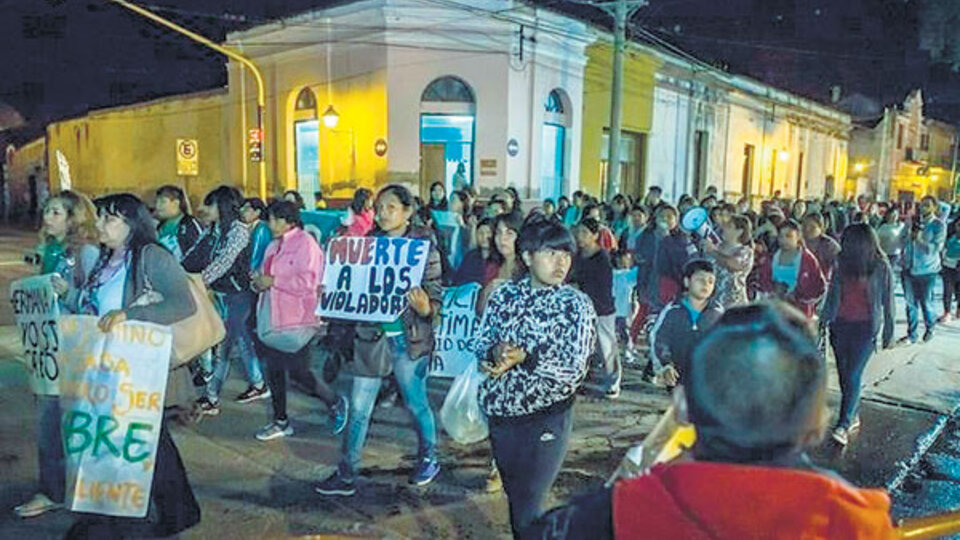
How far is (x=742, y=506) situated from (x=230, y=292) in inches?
244

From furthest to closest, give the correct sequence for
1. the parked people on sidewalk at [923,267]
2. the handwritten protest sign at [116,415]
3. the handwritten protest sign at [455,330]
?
the parked people on sidewalk at [923,267], the handwritten protest sign at [455,330], the handwritten protest sign at [116,415]

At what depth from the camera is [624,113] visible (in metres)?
25.1

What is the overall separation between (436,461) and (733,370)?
14.0 feet

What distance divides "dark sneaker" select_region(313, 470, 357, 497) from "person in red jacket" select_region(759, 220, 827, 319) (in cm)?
468

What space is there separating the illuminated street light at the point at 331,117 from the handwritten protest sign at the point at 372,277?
16184 mm

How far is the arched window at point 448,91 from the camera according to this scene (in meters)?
20.1

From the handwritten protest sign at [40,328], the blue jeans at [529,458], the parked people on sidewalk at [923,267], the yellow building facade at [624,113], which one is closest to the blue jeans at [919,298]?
the parked people on sidewalk at [923,267]

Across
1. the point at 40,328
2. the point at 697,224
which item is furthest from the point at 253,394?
the point at 697,224

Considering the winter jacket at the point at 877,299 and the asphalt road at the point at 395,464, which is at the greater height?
the winter jacket at the point at 877,299

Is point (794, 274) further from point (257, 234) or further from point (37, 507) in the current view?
point (37, 507)

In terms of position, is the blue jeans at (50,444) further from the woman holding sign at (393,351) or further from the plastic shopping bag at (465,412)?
the plastic shopping bag at (465,412)

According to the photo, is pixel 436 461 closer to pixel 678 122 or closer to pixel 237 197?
pixel 237 197

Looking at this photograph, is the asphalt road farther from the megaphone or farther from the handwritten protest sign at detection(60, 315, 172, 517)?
the megaphone

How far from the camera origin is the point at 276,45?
2302 cm
